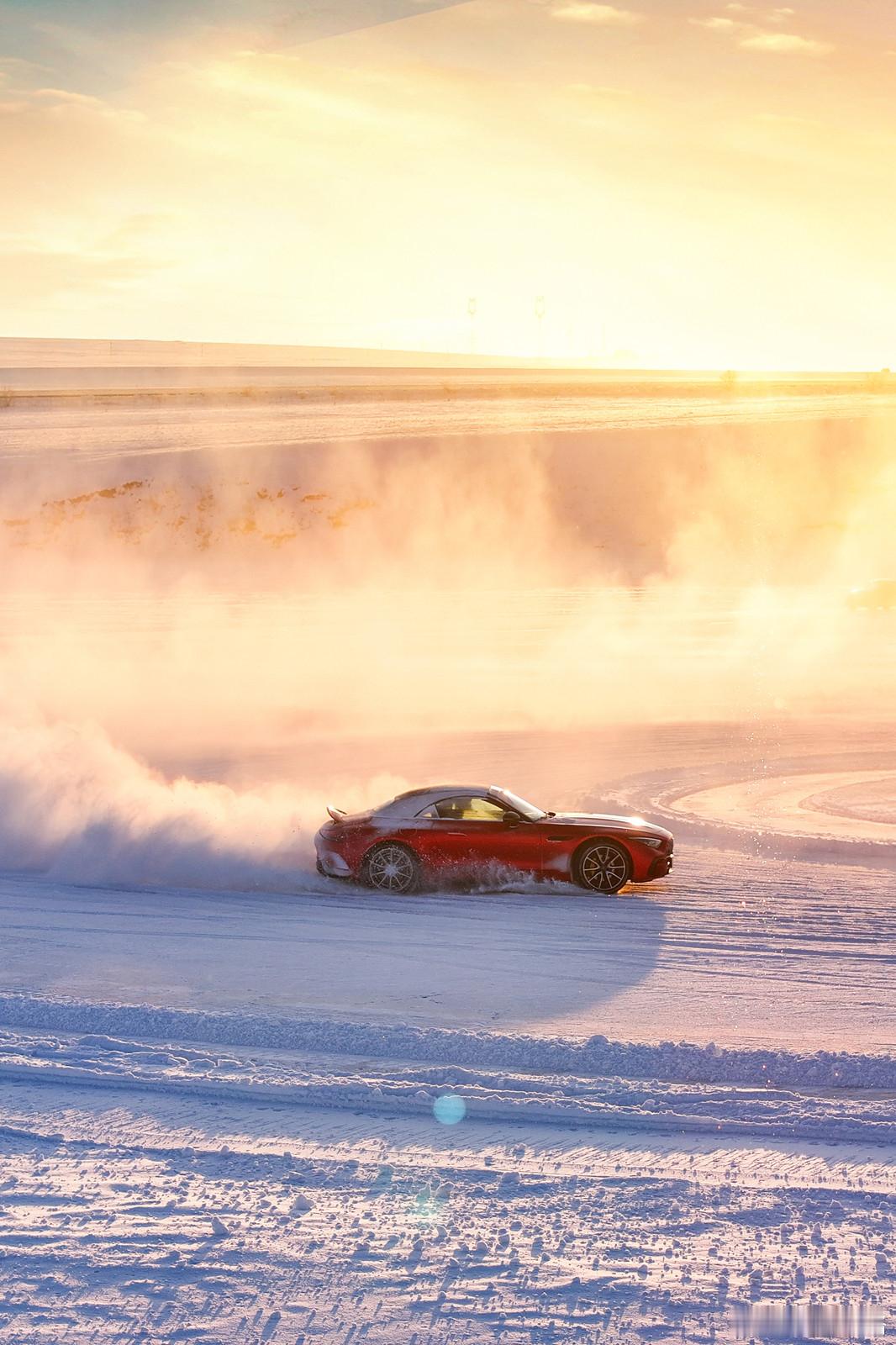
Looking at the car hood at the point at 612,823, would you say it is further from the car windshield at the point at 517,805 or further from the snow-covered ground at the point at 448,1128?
the snow-covered ground at the point at 448,1128

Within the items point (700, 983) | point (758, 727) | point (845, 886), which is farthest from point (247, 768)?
point (700, 983)

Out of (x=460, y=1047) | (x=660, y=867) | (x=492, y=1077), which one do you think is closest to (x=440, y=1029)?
(x=460, y=1047)

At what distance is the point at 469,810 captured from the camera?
14258 mm

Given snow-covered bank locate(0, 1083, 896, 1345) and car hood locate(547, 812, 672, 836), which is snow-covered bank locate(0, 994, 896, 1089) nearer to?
snow-covered bank locate(0, 1083, 896, 1345)

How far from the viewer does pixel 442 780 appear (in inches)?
845

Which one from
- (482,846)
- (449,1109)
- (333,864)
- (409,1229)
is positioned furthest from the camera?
(333,864)

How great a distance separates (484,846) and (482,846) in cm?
3

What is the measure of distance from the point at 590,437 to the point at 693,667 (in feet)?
100

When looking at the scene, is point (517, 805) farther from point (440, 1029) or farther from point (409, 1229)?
point (409, 1229)

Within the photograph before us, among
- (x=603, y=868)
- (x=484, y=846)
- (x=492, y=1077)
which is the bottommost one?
(x=492, y=1077)

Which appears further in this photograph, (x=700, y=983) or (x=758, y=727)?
(x=758, y=727)

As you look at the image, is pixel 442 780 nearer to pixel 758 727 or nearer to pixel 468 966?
pixel 758 727

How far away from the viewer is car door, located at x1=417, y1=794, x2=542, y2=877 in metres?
14.1

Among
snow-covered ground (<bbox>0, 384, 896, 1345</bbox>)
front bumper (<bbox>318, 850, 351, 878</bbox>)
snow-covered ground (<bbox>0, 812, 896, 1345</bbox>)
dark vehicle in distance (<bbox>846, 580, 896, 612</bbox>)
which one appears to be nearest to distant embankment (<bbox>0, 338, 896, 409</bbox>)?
dark vehicle in distance (<bbox>846, 580, 896, 612</bbox>)
